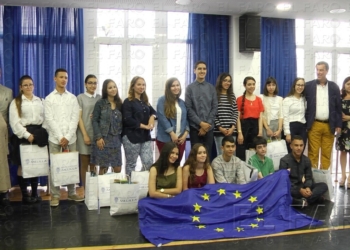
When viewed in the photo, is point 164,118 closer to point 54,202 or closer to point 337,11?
point 54,202

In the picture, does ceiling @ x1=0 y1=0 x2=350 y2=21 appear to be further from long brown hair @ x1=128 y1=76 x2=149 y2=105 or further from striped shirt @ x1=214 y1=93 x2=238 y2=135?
striped shirt @ x1=214 y1=93 x2=238 y2=135

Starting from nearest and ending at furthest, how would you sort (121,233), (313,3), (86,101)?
1. (121,233)
2. (86,101)
3. (313,3)

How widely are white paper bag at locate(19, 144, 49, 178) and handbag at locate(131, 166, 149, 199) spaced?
0.99m

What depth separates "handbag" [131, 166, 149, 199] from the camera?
150 inches

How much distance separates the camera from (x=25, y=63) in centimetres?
495

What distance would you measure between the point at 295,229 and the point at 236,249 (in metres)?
0.72

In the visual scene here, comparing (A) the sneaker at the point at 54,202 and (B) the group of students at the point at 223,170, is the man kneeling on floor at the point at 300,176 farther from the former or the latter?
(A) the sneaker at the point at 54,202

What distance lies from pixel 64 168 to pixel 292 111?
275 cm

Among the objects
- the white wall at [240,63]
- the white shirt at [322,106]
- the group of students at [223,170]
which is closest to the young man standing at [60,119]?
the group of students at [223,170]

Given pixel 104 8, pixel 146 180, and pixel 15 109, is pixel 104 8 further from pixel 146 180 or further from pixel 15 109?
pixel 146 180

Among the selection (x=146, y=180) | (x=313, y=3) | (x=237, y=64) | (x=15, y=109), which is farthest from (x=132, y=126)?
(x=313, y=3)

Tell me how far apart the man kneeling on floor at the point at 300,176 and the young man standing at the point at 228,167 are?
60 cm

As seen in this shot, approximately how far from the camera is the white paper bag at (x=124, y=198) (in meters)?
3.55

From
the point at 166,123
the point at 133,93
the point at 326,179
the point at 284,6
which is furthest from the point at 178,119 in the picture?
the point at 284,6
